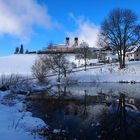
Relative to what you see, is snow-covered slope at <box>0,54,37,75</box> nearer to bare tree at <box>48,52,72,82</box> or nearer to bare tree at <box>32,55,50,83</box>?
bare tree at <box>48,52,72,82</box>

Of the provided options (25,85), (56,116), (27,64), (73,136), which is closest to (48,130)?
(73,136)

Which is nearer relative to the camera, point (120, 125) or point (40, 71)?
point (120, 125)

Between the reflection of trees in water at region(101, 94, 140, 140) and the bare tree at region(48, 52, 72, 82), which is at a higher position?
the bare tree at region(48, 52, 72, 82)

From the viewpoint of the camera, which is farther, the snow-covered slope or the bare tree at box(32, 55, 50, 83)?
the snow-covered slope

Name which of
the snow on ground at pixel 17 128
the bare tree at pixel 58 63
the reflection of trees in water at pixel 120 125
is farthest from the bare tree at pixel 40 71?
the snow on ground at pixel 17 128

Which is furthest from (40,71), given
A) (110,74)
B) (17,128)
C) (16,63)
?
(16,63)

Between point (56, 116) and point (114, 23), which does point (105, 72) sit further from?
point (56, 116)

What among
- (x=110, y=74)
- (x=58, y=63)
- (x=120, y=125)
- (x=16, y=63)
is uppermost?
(x=16, y=63)

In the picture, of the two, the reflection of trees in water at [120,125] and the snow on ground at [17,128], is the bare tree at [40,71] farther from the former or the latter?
the snow on ground at [17,128]

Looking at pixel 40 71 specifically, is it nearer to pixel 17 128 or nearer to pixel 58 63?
pixel 58 63

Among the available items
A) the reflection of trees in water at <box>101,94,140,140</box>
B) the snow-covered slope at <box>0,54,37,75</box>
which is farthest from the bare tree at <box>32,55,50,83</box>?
the snow-covered slope at <box>0,54,37,75</box>

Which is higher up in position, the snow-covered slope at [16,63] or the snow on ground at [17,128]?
the snow-covered slope at [16,63]

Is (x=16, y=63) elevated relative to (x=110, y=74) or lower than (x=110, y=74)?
elevated

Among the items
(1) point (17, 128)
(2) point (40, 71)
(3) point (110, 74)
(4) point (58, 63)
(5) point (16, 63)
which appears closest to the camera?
(1) point (17, 128)
